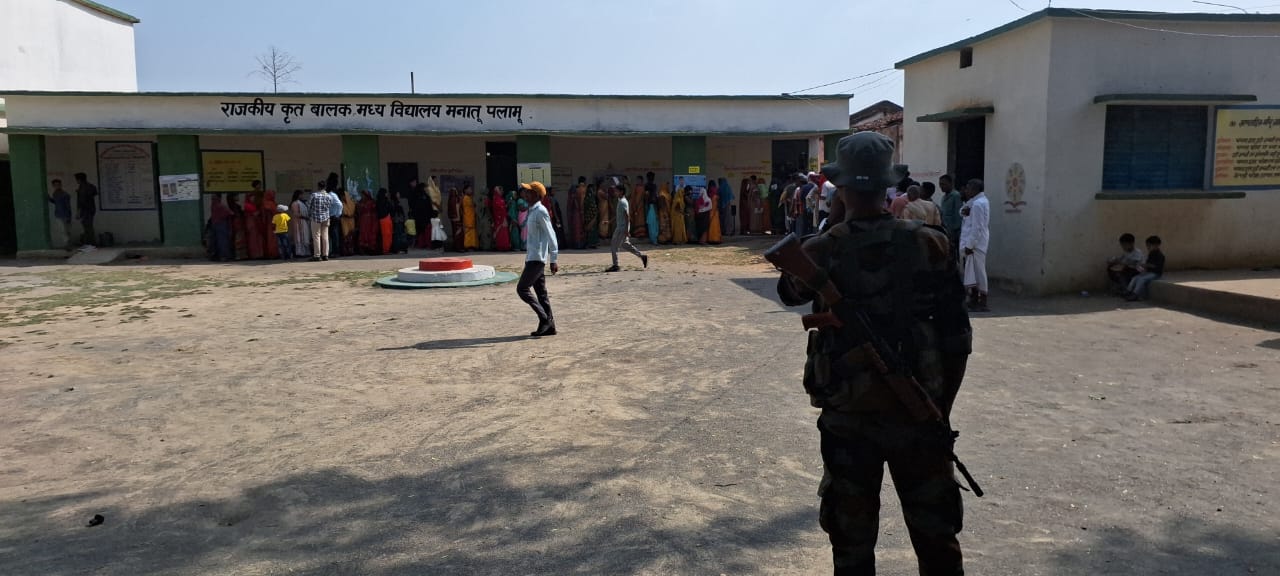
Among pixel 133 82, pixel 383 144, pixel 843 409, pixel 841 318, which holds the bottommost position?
pixel 843 409

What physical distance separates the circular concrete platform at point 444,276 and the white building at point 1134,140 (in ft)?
24.1

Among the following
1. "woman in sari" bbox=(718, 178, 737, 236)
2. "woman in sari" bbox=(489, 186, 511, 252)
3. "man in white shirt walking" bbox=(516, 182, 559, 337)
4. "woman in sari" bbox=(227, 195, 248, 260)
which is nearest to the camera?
"man in white shirt walking" bbox=(516, 182, 559, 337)

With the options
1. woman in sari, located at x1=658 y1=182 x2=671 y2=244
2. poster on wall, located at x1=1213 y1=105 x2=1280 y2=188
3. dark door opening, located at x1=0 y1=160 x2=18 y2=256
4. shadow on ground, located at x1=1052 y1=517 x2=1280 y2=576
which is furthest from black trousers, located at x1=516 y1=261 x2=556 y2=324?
dark door opening, located at x1=0 y1=160 x2=18 y2=256

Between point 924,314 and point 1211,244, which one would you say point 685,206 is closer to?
point 1211,244

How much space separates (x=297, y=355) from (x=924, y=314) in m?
6.52

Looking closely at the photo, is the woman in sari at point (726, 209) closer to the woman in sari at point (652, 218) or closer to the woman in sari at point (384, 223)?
the woman in sari at point (652, 218)

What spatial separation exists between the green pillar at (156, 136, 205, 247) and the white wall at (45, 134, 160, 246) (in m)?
1.97

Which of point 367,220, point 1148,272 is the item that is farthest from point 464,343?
point 367,220

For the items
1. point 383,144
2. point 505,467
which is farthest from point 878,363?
point 383,144

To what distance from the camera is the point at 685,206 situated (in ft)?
66.8

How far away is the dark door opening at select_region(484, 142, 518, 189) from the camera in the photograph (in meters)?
21.8

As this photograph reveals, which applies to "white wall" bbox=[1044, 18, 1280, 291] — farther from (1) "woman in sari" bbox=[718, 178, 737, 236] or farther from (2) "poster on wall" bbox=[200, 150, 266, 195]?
(2) "poster on wall" bbox=[200, 150, 266, 195]

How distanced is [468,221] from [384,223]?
1.78 meters

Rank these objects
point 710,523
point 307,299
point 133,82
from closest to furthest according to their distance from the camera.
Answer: point 710,523, point 307,299, point 133,82
